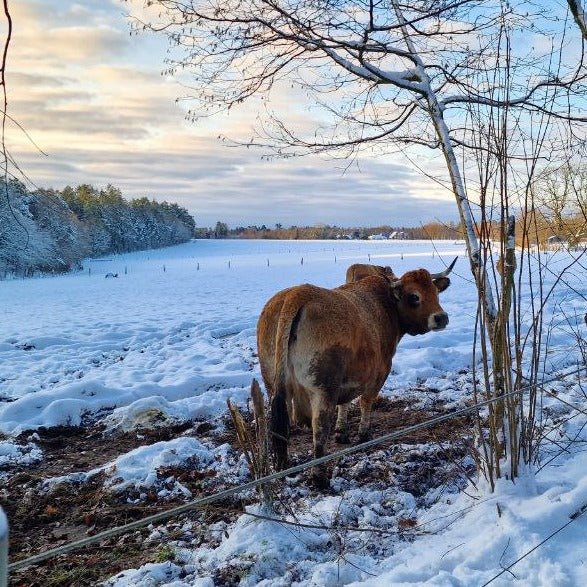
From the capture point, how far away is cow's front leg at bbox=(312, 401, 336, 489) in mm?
4242

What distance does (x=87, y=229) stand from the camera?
254ft

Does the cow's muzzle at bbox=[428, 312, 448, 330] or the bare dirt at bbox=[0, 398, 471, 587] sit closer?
the bare dirt at bbox=[0, 398, 471, 587]

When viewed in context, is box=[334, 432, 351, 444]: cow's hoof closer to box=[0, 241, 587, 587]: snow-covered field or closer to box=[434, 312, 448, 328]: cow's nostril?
box=[0, 241, 587, 587]: snow-covered field

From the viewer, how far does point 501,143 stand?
3.21 metres

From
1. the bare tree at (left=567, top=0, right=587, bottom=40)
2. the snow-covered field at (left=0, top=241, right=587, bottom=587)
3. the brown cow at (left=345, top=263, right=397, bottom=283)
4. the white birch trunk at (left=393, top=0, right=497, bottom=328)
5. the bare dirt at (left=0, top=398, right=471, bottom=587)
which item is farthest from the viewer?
the brown cow at (left=345, top=263, right=397, bottom=283)

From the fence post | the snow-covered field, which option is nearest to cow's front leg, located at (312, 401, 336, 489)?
the snow-covered field

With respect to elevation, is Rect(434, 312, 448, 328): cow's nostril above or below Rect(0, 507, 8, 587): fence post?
below

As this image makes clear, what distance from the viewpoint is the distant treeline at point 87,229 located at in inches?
1752

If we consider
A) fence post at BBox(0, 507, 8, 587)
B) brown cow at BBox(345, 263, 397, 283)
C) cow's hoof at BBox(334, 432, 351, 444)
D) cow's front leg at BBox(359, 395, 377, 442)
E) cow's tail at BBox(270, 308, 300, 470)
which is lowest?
cow's hoof at BBox(334, 432, 351, 444)

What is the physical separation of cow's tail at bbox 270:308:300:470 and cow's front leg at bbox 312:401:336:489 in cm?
34

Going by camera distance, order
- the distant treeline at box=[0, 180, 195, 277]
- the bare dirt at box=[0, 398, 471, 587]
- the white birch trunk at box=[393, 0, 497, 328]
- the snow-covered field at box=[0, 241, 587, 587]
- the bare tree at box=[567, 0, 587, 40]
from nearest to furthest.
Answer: the snow-covered field at box=[0, 241, 587, 587]
the bare dirt at box=[0, 398, 471, 587]
the white birch trunk at box=[393, 0, 497, 328]
the bare tree at box=[567, 0, 587, 40]
the distant treeline at box=[0, 180, 195, 277]

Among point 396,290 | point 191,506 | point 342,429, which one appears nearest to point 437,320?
point 396,290

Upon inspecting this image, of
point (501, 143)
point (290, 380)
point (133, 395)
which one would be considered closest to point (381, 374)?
point (290, 380)

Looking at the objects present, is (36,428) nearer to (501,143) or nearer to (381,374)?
(381,374)
